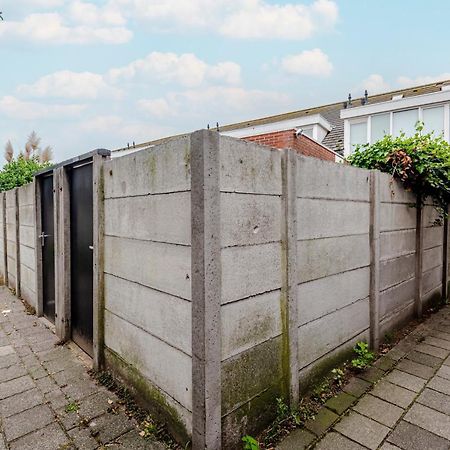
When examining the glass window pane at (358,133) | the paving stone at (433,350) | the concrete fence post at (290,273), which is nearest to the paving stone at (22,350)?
the concrete fence post at (290,273)

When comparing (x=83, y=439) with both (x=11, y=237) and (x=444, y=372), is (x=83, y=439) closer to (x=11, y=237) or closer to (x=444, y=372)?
(x=444, y=372)

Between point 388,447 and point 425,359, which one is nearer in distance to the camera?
point 388,447

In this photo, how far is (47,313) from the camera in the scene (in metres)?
4.36

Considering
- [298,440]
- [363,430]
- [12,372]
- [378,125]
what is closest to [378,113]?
[378,125]

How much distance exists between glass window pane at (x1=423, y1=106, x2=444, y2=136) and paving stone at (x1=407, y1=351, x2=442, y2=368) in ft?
41.1

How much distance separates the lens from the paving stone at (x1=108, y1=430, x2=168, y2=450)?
1.95m

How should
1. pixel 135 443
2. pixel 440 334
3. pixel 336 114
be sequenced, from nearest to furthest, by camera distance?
pixel 135 443, pixel 440 334, pixel 336 114

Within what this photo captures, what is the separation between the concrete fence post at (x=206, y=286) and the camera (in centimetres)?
167

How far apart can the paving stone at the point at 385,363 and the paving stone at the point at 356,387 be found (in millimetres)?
393

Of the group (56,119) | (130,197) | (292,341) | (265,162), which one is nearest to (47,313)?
(130,197)

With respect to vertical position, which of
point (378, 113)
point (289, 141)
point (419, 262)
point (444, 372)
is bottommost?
point (444, 372)

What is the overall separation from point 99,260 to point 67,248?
3.29 ft

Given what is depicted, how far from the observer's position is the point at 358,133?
14617mm

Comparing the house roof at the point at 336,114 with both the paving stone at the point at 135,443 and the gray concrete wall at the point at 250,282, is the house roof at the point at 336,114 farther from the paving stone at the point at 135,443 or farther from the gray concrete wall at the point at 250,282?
the paving stone at the point at 135,443
